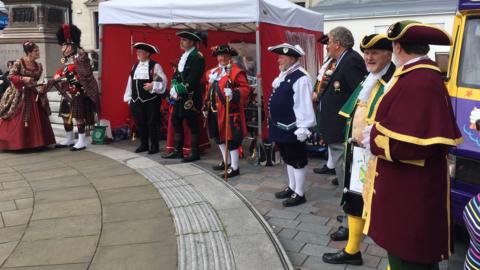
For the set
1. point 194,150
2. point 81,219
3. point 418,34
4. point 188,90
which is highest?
point 418,34

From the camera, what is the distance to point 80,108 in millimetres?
7910

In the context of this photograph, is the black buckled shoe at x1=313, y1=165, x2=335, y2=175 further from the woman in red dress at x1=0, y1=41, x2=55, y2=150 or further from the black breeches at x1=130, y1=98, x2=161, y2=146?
the woman in red dress at x1=0, y1=41, x2=55, y2=150

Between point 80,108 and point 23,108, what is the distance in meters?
0.89

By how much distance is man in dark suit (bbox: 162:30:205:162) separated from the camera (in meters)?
6.93

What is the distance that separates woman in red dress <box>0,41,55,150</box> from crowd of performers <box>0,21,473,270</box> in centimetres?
2

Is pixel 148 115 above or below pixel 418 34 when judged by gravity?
below

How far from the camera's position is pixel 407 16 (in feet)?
44.1

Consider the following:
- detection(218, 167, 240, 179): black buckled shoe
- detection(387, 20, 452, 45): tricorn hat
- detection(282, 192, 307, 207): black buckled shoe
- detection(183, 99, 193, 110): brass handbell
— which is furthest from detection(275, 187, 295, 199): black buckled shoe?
detection(387, 20, 452, 45): tricorn hat

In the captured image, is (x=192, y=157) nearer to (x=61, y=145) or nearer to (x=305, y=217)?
(x=61, y=145)

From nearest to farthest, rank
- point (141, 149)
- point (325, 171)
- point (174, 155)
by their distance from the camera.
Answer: point (325, 171), point (174, 155), point (141, 149)

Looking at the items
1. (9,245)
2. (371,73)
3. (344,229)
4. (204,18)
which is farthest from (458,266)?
(204,18)

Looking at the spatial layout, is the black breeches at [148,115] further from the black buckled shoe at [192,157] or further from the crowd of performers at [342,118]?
the black buckled shoe at [192,157]

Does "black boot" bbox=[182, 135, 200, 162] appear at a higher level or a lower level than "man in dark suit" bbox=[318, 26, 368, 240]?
lower

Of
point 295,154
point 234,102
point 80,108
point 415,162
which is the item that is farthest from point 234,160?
point 415,162
